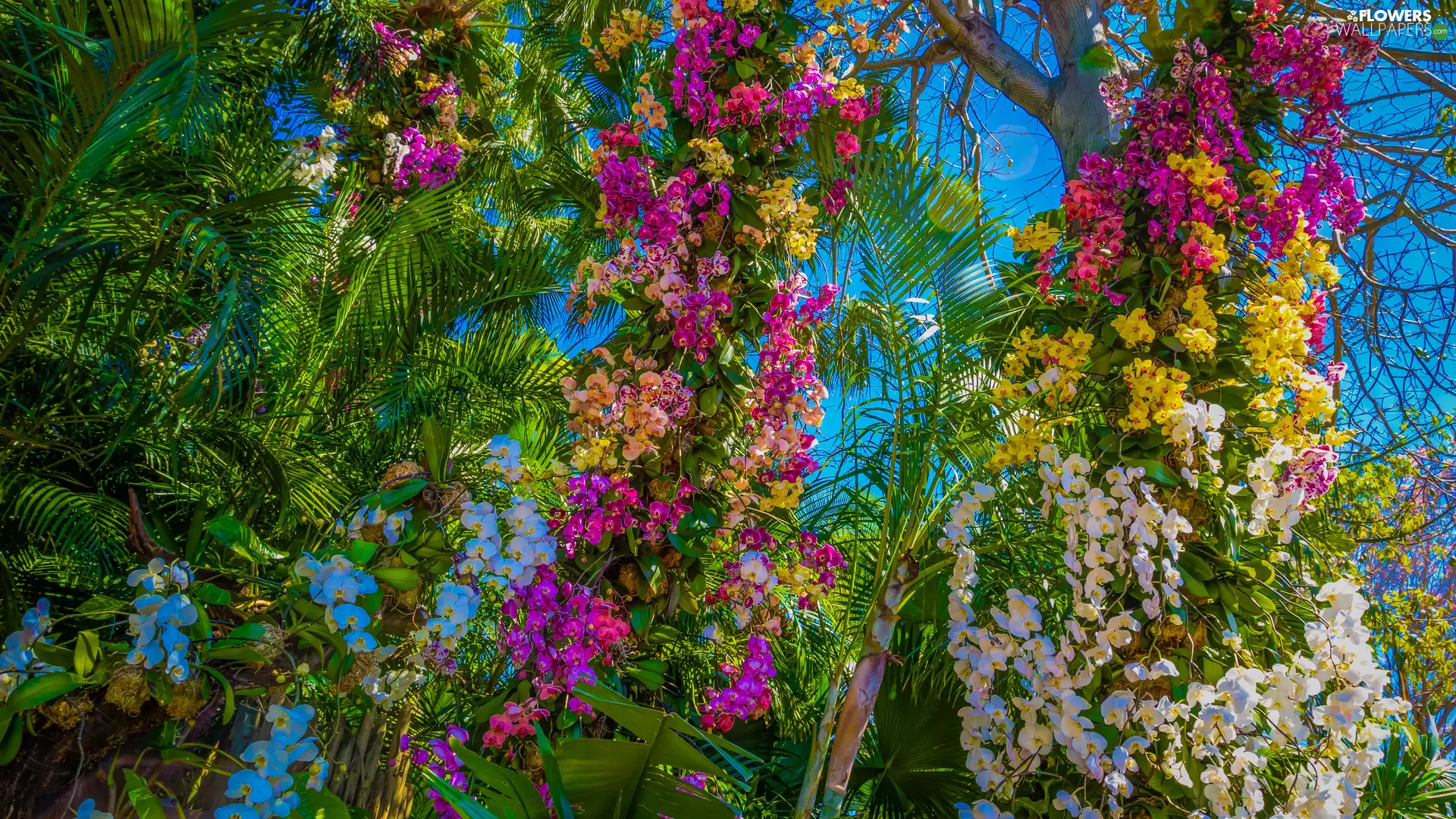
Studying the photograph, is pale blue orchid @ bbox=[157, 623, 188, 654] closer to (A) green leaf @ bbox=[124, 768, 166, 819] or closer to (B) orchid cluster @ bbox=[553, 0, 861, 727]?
(A) green leaf @ bbox=[124, 768, 166, 819]

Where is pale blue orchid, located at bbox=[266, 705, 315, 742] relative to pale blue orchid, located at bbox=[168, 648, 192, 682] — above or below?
below

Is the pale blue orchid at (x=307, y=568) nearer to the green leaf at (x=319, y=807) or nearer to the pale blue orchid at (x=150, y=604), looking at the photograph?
the pale blue orchid at (x=150, y=604)

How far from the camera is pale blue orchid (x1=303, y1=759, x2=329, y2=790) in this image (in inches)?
59.9

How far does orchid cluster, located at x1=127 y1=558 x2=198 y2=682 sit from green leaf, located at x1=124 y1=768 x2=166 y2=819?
148 mm

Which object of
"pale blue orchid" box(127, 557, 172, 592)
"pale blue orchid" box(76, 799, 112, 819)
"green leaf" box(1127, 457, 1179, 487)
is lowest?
"pale blue orchid" box(76, 799, 112, 819)

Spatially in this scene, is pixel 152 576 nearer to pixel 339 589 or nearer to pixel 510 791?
pixel 339 589

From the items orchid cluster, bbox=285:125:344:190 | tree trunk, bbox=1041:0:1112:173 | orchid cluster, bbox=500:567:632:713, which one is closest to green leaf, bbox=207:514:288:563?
orchid cluster, bbox=500:567:632:713

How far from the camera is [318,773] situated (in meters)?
1.53

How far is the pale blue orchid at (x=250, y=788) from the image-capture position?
4.49ft

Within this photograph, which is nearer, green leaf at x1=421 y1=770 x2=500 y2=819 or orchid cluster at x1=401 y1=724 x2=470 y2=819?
green leaf at x1=421 y1=770 x2=500 y2=819

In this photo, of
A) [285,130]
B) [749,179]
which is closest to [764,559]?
[749,179]

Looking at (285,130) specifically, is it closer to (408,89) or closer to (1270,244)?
(408,89)

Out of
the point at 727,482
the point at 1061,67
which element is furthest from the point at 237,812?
the point at 1061,67

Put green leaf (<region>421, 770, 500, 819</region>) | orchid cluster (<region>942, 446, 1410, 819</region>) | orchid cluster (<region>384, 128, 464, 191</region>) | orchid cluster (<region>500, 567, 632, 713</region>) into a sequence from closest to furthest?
green leaf (<region>421, 770, 500, 819</region>)
orchid cluster (<region>942, 446, 1410, 819</region>)
orchid cluster (<region>500, 567, 632, 713</region>)
orchid cluster (<region>384, 128, 464, 191</region>)
